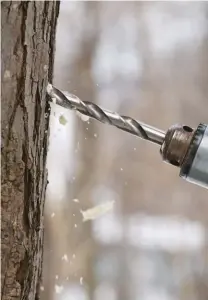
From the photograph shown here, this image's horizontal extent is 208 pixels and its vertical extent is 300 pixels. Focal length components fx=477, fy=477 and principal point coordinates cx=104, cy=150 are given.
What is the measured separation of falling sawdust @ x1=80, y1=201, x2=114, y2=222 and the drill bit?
653 mm

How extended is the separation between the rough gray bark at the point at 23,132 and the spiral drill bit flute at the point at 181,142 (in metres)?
0.03

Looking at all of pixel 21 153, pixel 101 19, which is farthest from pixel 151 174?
pixel 21 153

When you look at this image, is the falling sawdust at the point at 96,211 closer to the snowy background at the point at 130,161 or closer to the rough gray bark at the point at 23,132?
the snowy background at the point at 130,161

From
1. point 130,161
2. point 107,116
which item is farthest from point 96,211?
point 107,116

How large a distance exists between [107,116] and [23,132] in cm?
5

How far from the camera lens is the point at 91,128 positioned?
2.80 ft

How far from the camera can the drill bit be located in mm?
265

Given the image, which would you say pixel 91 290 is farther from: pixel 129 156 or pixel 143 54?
pixel 143 54

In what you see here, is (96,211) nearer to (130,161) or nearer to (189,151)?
(130,161)

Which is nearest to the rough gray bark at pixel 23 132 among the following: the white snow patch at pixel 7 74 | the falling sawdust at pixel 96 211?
the white snow patch at pixel 7 74

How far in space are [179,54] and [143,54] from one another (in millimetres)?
72

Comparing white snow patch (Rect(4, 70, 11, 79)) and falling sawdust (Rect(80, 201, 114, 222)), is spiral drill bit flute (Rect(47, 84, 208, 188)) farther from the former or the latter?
falling sawdust (Rect(80, 201, 114, 222))

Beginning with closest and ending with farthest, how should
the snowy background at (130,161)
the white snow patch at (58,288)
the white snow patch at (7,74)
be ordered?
the white snow patch at (7,74) < the white snow patch at (58,288) < the snowy background at (130,161)

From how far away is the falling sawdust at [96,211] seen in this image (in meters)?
0.92
